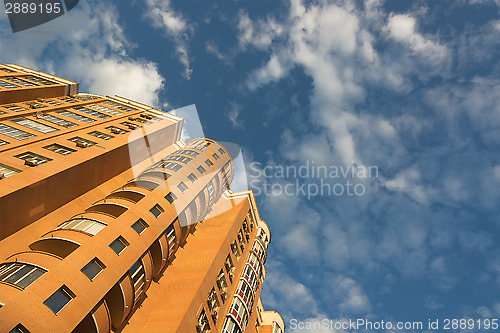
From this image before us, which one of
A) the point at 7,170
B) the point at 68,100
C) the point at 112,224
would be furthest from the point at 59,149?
the point at 68,100

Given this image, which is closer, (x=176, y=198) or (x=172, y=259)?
(x=176, y=198)

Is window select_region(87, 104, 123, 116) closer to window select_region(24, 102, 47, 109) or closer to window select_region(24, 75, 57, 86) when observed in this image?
window select_region(24, 102, 47, 109)

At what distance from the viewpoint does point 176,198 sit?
28.6 m

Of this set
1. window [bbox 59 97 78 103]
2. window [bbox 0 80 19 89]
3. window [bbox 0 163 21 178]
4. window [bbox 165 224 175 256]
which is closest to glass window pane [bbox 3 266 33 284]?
window [bbox 0 163 21 178]

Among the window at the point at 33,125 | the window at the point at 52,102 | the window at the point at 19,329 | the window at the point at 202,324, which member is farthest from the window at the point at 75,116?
the window at the point at 19,329

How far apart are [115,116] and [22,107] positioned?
9.37 metres

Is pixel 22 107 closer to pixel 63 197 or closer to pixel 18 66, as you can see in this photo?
pixel 63 197

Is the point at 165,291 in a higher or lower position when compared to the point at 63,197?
lower

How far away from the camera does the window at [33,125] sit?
27641 mm

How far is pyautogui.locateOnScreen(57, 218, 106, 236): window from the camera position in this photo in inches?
842

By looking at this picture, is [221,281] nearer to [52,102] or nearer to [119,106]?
[119,106]

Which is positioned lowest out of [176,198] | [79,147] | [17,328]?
[17,328]

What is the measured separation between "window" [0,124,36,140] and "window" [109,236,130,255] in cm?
1240

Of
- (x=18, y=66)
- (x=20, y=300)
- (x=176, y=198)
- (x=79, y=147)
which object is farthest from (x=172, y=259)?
(x=18, y=66)
